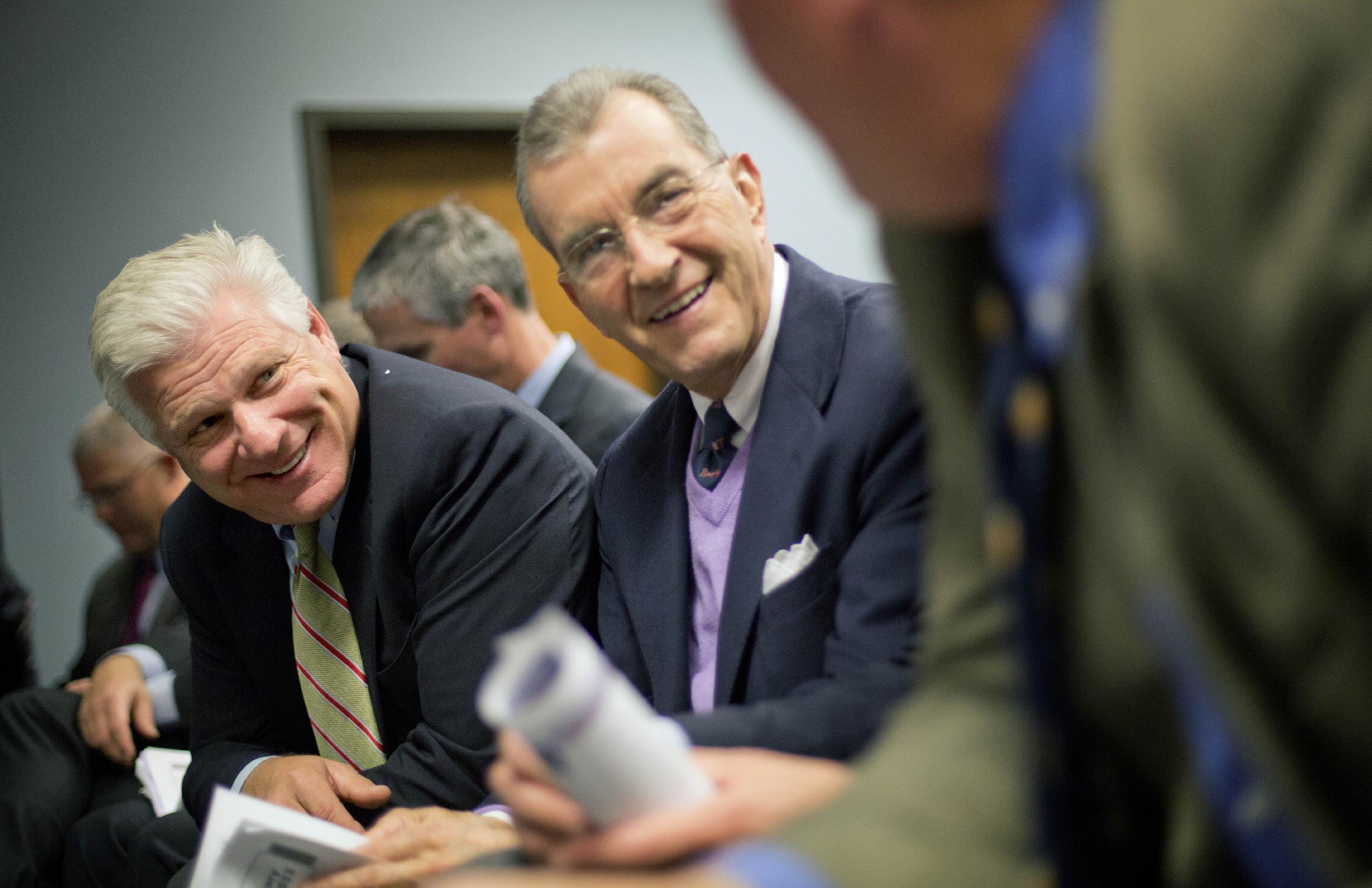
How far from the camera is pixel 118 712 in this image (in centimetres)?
268

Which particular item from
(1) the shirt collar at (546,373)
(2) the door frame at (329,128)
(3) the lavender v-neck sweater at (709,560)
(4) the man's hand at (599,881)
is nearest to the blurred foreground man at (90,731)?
(1) the shirt collar at (546,373)

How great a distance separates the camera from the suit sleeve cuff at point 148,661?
9.30ft

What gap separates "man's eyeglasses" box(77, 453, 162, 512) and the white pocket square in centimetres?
254

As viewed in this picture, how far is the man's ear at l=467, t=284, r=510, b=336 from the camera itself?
3291 millimetres

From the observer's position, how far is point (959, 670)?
81 cm

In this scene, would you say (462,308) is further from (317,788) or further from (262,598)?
(317,788)

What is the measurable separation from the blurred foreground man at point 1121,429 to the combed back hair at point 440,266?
2644 millimetres

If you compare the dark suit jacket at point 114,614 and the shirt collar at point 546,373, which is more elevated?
the shirt collar at point 546,373

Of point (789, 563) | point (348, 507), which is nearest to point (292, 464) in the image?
point (348, 507)

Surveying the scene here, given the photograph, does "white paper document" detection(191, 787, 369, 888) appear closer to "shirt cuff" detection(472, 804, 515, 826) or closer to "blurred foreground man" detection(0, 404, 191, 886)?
"shirt cuff" detection(472, 804, 515, 826)

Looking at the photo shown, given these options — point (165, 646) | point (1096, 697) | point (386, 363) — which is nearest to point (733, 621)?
point (1096, 697)

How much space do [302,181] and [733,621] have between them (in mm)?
3684

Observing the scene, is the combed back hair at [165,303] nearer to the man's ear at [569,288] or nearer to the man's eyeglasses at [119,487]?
the man's ear at [569,288]

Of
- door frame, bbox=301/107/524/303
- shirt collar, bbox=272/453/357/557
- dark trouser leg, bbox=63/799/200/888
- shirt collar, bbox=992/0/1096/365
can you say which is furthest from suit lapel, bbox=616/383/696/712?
door frame, bbox=301/107/524/303
